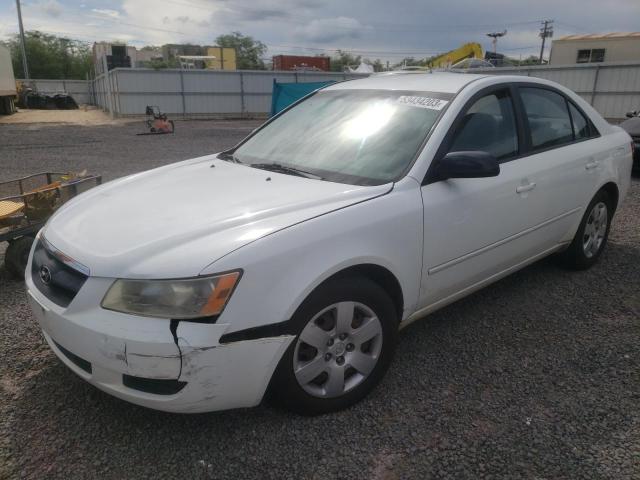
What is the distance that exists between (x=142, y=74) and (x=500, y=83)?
87.7ft

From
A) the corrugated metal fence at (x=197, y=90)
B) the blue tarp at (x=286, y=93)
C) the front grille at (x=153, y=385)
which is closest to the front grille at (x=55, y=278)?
the front grille at (x=153, y=385)

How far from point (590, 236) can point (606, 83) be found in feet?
65.2

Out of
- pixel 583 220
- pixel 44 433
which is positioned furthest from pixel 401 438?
Result: pixel 583 220

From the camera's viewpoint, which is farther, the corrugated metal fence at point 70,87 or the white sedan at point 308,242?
the corrugated metal fence at point 70,87

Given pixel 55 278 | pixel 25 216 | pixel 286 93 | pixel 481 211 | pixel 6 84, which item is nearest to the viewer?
pixel 55 278

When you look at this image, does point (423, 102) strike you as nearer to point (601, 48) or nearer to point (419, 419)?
point (419, 419)

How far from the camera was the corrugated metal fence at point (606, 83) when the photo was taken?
66.7 feet

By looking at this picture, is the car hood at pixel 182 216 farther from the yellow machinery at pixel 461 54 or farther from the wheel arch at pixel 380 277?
the yellow machinery at pixel 461 54

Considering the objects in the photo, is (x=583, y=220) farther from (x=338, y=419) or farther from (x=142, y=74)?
(x=142, y=74)

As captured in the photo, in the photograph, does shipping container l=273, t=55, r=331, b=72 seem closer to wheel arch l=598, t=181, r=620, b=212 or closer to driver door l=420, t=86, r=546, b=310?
wheel arch l=598, t=181, r=620, b=212

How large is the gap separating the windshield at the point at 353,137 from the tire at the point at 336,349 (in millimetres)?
658

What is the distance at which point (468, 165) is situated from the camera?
2.80 meters

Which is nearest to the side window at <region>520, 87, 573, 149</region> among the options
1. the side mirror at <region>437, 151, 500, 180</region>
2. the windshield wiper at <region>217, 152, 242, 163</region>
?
the side mirror at <region>437, 151, 500, 180</region>

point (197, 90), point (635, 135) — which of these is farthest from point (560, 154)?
point (197, 90)
